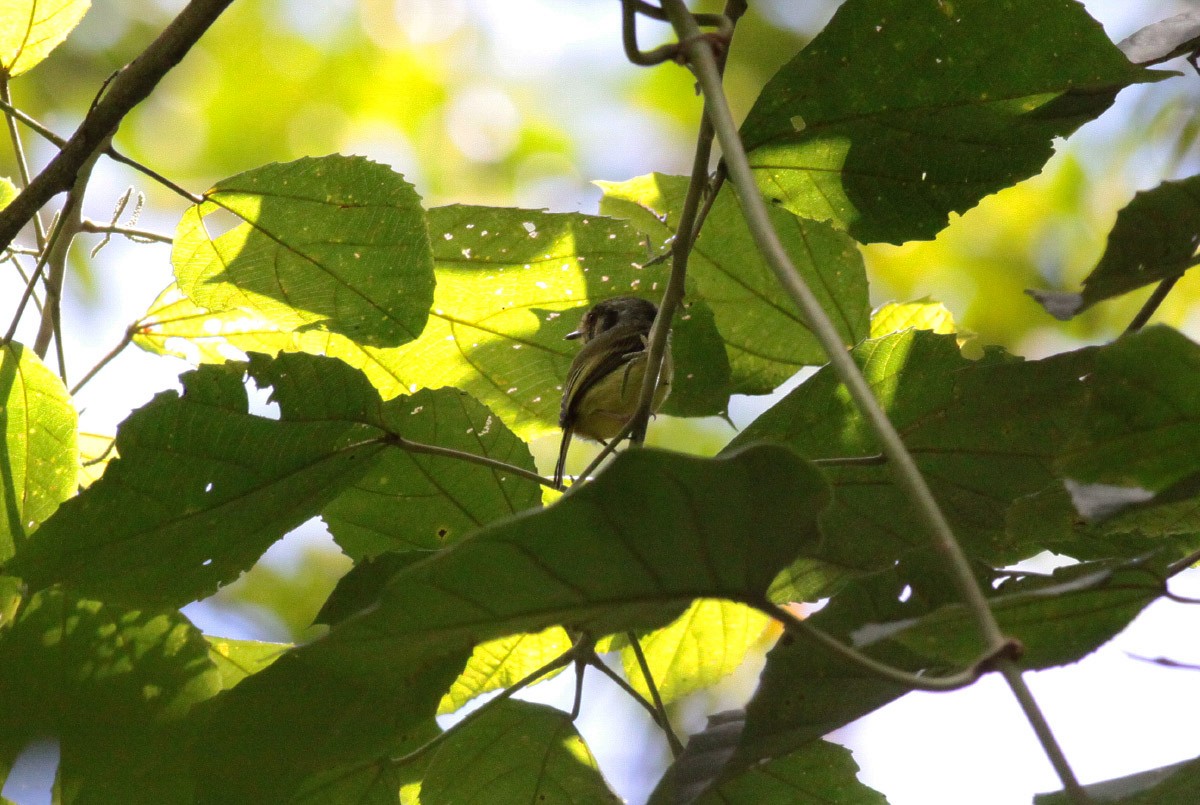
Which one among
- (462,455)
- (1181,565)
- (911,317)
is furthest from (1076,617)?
(911,317)

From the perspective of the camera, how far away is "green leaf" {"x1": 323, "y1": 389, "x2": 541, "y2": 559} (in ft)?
4.58

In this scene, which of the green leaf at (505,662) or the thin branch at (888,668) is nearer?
the thin branch at (888,668)

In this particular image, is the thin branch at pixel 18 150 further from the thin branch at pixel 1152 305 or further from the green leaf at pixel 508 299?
the thin branch at pixel 1152 305

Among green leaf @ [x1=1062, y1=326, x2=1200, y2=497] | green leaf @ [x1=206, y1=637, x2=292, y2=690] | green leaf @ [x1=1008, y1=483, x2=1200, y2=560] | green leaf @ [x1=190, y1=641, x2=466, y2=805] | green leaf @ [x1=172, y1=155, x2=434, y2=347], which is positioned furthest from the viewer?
green leaf @ [x1=206, y1=637, x2=292, y2=690]

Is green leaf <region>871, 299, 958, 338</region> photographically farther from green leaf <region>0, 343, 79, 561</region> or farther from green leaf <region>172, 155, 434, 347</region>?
green leaf <region>0, 343, 79, 561</region>

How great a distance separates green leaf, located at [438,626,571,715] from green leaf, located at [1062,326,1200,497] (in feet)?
2.71

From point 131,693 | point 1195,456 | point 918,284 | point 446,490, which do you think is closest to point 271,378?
point 446,490

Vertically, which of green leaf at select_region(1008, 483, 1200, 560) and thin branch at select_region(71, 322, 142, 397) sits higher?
thin branch at select_region(71, 322, 142, 397)

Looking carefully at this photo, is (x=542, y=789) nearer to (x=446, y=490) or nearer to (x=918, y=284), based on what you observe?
(x=446, y=490)

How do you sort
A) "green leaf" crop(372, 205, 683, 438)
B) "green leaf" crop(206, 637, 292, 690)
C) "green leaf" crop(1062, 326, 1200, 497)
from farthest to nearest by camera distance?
"green leaf" crop(372, 205, 683, 438) < "green leaf" crop(206, 637, 292, 690) < "green leaf" crop(1062, 326, 1200, 497)

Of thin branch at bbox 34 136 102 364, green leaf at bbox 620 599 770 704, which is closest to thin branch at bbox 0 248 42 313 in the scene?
thin branch at bbox 34 136 102 364

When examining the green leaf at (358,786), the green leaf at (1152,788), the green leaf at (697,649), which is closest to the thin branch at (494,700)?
the green leaf at (358,786)

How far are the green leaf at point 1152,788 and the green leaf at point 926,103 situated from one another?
60 centimetres

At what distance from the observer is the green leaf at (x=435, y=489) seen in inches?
54.9
